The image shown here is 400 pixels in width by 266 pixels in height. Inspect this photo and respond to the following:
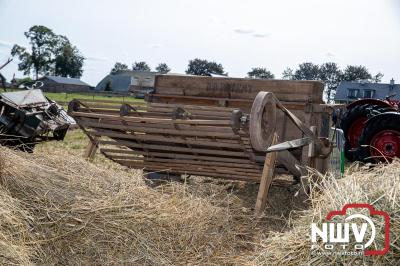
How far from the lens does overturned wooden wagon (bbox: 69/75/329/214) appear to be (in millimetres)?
4113

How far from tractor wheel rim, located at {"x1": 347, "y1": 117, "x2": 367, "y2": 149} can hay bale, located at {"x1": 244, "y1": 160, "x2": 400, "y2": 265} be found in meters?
6.75

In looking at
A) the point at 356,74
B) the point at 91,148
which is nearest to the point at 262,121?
the point at 91,148

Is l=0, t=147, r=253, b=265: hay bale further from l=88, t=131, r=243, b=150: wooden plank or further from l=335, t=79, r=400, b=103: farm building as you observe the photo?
l=335, t=79, r=400, b=103: farm building

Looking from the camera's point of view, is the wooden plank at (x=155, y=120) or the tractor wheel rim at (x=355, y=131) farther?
the tractor wheel rim at (x=355, y=131)

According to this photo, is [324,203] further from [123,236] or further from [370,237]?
[123,236]

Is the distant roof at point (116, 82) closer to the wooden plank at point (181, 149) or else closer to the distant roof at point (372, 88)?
the distant roof at point (372, 88)

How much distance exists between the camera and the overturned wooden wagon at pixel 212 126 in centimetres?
411

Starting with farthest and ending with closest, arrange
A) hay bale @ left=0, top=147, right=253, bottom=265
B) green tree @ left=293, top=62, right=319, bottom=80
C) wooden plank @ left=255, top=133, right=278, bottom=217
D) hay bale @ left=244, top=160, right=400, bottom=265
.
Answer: green tree @ left=293, top=62, right=319, bottom=80, wooden plank @ left=255, top=133, right=278, bottom=217, hay bale @ left=0, top=147, right=253, bottom=265, hay bale @ left=244, top=160, right=400, bottom=265

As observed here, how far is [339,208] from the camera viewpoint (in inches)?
107

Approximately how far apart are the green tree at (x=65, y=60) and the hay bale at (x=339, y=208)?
77.8 metres

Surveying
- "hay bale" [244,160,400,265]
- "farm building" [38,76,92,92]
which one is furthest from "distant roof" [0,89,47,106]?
"farm building" [38,76,92,92]

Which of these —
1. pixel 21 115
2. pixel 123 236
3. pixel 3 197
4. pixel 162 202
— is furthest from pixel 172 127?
pixel 21 115

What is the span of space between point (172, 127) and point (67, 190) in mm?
1230

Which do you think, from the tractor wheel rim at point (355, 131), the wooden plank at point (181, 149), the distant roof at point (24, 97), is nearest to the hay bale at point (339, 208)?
the wooden plank at point (181, 149)
